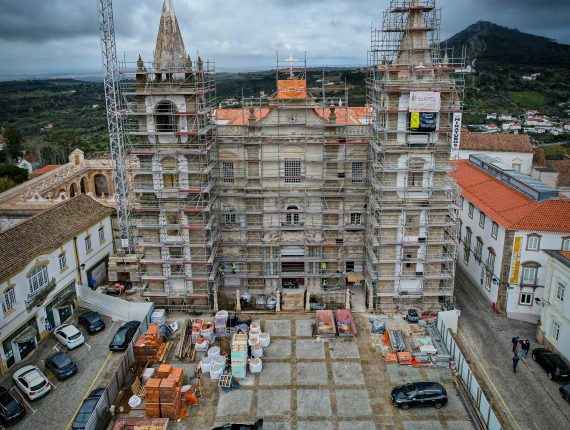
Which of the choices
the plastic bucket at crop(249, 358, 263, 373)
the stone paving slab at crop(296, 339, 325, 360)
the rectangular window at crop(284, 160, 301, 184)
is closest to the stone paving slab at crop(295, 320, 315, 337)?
the stone paving slab at crop(296, 339, 325, 360)

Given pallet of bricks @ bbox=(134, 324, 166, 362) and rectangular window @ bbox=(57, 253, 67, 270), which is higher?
rectangular window @ bbox=(57, 253, 67, 270)

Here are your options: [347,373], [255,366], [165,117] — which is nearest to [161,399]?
[255,366]

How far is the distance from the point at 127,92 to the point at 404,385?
31.2 m

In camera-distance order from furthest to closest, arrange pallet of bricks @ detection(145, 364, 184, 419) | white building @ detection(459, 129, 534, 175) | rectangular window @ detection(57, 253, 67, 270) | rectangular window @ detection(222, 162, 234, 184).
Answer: white building @ detection(459, 129, 534, 175) < rectangular window @ detection(222, 162, 234, 184) < rectangular window @ detection(57, 253, 67, 270) < pallet of bricks @ detection(145, 364, 184, 419)

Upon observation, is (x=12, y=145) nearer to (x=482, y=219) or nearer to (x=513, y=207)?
(x=482, y=219)

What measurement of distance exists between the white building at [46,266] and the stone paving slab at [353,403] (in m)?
24.4

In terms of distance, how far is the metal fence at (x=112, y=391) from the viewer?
30219 millimetres

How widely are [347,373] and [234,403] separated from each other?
870 cm

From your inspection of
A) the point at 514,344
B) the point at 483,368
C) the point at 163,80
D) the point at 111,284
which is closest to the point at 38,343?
the point at 111,284

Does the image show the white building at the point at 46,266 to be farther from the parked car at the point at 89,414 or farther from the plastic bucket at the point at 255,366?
the plastic bucket at the point at 255,366

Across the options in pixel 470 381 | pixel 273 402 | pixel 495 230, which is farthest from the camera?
pixel 495 230

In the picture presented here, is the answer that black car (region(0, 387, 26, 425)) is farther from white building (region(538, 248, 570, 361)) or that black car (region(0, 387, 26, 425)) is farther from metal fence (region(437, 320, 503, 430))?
white building (region(538, 248, 570, 361))

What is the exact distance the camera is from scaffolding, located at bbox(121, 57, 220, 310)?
40781 mm

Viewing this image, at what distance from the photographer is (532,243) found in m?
40.7
